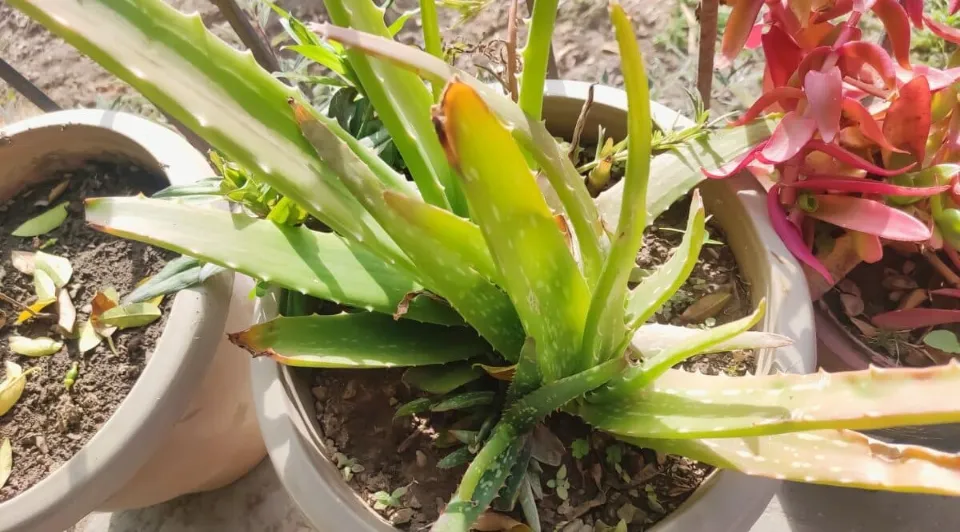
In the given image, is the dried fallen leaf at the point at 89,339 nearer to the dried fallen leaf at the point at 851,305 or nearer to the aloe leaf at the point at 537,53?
the aloe leaf at the point at 537,53

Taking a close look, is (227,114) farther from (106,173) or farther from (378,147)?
(106,173)

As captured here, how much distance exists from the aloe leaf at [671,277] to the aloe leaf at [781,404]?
5cm

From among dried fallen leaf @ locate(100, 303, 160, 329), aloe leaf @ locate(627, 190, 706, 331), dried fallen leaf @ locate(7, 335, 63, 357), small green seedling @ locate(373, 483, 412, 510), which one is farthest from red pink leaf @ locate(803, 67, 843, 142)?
dried fallen leaf @ locate(7, 335, 63, 357)

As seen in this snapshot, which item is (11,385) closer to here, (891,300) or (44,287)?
(44,287)

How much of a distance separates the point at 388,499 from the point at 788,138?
0.37m

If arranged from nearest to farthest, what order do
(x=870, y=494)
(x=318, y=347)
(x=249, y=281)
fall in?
(x=318, y=347) < (x=249, y=281) < (x=870, y=494)

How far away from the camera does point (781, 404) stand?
0.34 metres

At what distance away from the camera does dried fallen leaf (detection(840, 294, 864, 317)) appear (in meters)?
0.62

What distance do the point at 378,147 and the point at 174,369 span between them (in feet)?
0.79

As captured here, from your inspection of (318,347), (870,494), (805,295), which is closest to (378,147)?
(318,347)

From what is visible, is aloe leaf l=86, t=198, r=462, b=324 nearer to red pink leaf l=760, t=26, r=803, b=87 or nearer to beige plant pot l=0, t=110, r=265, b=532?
beige plant pot l=0, t=110, r=265, b=532

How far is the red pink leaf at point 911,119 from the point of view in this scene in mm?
505

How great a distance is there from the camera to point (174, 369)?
548 mm

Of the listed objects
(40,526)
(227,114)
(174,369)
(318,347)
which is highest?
(227,114)
